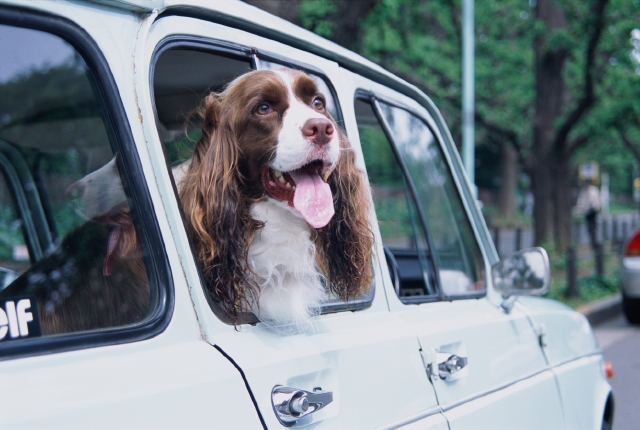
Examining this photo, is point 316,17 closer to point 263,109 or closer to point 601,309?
point 263,109

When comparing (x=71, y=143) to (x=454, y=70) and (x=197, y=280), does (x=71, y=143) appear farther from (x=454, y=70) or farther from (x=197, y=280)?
(x=454, y=70)

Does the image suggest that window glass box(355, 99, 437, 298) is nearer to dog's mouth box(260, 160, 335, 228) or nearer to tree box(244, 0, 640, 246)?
dog's mouth box(260, 160, 335, 228)

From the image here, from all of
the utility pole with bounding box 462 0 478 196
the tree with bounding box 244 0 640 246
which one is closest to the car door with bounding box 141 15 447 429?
the tree with bounding box 244 0 640 246

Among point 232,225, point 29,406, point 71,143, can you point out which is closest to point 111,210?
point 232,225

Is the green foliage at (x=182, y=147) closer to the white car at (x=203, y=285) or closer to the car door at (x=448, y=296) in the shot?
the white car at (x=203, y=285)

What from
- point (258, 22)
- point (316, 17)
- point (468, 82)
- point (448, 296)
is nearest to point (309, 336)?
point (258, 22)

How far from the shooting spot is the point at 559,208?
16.4 m

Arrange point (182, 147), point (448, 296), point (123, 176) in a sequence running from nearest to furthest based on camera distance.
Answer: point (123, 176), point (182, 147), point (448, 296)

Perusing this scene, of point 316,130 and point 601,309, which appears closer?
point 316,130

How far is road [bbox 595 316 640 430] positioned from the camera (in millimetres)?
5844

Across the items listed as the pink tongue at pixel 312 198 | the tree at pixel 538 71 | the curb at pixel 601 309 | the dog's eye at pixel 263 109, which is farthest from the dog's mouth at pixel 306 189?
the curb at pixel 601 309

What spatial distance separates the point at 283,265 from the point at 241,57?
2.09 feet

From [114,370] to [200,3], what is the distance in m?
0.95

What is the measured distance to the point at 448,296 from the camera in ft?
9.31
